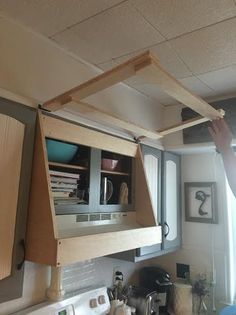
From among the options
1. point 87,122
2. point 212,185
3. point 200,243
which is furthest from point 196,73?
point 200,243

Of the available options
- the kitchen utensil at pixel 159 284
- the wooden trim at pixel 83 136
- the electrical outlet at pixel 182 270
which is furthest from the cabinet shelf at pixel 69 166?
the electrical outlet at pixel 182 270

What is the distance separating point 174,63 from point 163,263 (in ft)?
5.89

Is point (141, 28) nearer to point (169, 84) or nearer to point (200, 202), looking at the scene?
point (169, 84)

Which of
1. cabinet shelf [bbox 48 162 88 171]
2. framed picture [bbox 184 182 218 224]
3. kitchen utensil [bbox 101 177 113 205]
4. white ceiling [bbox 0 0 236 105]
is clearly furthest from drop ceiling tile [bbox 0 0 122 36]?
framed picture [bbox 184 182 218 224]

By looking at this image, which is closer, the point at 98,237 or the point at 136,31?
the point at 98,237

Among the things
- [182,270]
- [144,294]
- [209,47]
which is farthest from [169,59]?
[182,270]

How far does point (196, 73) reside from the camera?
186 centimetres

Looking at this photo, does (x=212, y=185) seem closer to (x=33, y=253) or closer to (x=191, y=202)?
(x=191, y=202)

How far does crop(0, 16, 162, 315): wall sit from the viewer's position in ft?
4.21

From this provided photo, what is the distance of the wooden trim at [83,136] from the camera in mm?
1300

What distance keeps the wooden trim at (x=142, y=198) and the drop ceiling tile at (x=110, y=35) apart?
2.18 ft

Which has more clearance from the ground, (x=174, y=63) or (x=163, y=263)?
(x=174, y=63)

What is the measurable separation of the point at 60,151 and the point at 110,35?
67cm

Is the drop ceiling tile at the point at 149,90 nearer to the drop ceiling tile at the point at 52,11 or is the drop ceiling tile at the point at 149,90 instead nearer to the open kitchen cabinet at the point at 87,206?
the open kitchen cabinet at the point at 87,206
